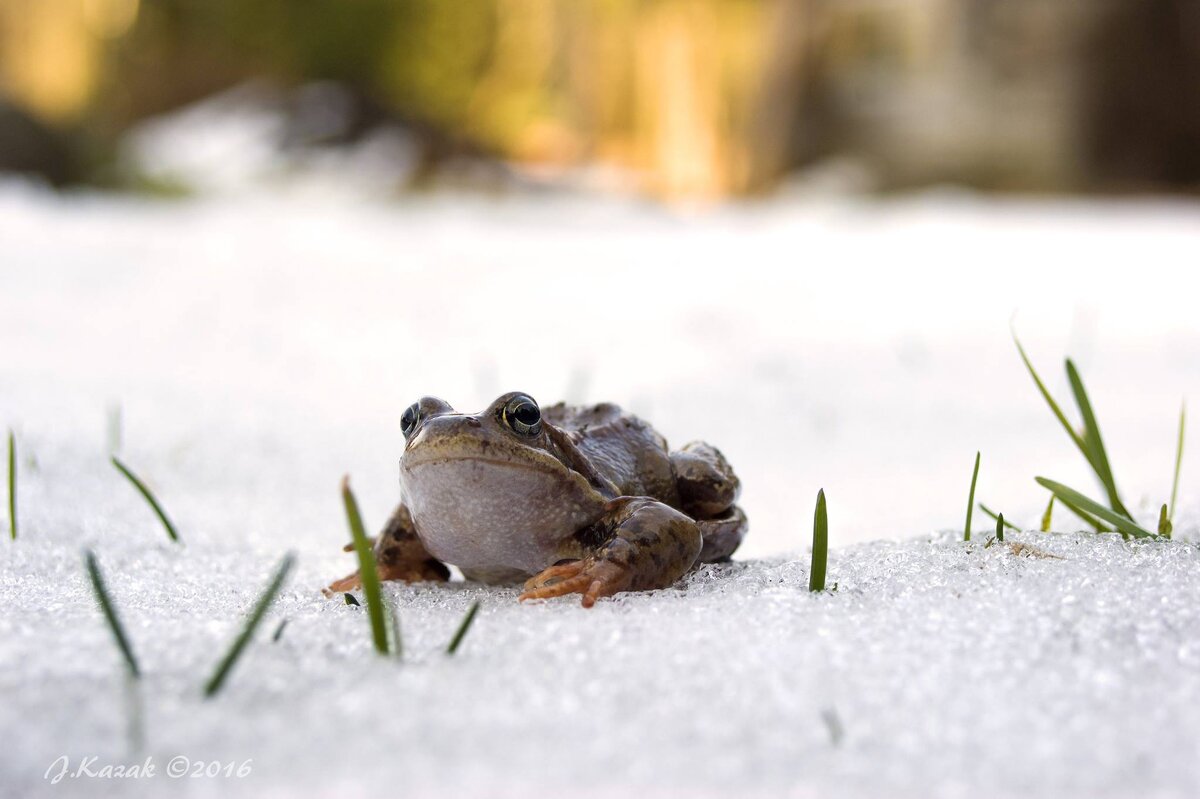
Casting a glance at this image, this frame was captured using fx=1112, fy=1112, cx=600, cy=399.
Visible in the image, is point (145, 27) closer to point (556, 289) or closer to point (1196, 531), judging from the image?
point (556, 289)

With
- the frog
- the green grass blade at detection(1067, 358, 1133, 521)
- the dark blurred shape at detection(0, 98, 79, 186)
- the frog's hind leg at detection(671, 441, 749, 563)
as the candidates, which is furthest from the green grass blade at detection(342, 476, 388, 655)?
the dark blurred shape at detection(0, 98, 79, 186)

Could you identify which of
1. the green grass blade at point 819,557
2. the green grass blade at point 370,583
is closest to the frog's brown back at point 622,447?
the green grass blade at point 819,557

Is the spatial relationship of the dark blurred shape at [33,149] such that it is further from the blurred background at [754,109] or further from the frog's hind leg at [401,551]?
the frog's hind leg at [401,551]

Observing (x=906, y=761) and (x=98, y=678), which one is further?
(x=98, y=678)

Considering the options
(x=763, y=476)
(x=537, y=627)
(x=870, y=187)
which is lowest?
(x=763, y=476)

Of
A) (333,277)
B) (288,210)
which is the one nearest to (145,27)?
(288,210)

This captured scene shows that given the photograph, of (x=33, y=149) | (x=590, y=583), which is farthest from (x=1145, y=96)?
(x=590, y=583)

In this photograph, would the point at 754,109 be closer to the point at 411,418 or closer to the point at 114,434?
the point at 114,434

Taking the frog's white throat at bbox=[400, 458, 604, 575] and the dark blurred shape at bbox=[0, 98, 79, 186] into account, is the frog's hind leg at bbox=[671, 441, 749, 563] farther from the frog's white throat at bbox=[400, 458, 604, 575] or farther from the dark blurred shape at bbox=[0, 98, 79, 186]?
the dark blurred shape at bbox=[0, 98, 79, 186]
